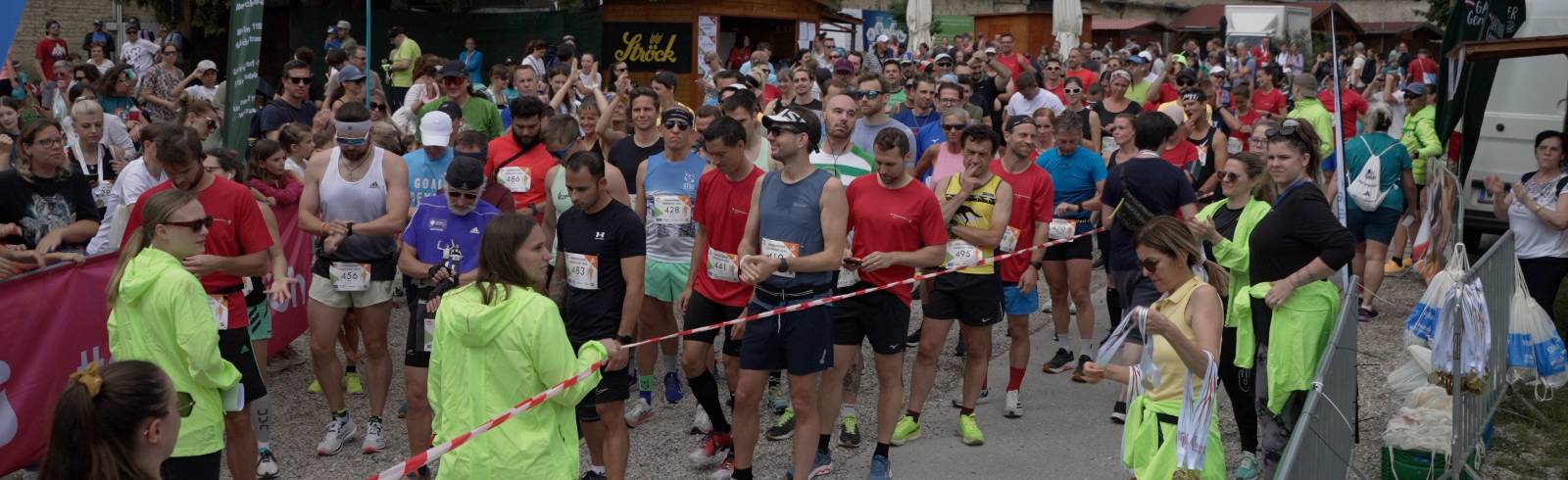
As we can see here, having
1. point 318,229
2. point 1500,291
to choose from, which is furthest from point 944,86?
point 318,229

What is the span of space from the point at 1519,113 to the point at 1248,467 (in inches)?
248

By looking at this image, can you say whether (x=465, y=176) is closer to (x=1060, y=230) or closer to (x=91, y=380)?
(x=91, y=380)

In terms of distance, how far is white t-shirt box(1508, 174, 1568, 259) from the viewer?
26.1 feet

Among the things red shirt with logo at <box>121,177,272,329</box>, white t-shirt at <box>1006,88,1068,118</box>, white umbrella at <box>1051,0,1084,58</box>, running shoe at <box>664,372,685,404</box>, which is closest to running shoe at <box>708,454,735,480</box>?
running shoe at <box>664,372,685,404</box>

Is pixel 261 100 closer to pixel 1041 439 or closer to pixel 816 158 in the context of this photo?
pixel 816 158

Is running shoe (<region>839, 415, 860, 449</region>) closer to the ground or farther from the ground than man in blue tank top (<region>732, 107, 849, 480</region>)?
closer to the ground

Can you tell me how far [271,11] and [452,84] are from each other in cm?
1476

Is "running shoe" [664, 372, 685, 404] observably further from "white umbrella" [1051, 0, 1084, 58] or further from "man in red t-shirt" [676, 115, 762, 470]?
"white umbrella" [1051, 0, 1084, 58]

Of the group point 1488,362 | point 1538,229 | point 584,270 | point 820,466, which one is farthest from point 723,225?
point 1538,229

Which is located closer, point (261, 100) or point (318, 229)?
point (318, 229)

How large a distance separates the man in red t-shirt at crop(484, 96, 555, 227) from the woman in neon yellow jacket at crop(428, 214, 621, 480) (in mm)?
3589

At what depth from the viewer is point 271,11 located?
76.7ft

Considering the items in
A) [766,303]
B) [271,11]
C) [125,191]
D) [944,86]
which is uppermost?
[271,11]

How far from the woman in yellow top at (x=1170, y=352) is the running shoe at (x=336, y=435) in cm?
399
